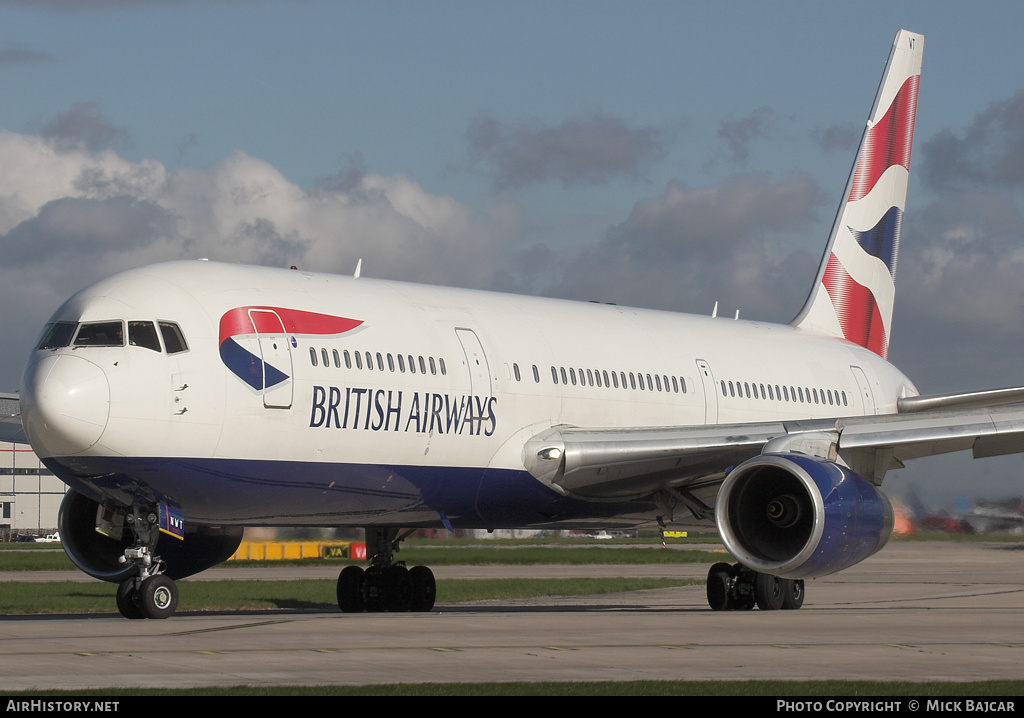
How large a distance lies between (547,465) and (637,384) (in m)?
2.81

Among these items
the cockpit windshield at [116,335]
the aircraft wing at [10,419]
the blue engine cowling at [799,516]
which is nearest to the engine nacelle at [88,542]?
the aircraft wing at [10,419]

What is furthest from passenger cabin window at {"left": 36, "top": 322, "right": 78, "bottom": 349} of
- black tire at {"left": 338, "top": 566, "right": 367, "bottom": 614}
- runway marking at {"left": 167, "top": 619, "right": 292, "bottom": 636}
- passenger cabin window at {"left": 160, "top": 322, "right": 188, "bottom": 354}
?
black tire at {"left": 338, "top": 566, "right": 367, "bottom": 614}

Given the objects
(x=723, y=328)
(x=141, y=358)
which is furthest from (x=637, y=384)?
(x=141, y=358)

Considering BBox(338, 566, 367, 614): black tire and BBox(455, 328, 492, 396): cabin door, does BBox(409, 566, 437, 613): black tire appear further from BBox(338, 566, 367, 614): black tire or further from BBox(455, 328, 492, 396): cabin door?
BBox(455, 328, 492, 396): cabin door

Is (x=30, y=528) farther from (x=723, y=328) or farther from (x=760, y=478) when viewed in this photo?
(x=760, y=478)

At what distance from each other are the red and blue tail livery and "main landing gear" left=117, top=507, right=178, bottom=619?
1932mm

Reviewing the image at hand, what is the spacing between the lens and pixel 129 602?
1597cm

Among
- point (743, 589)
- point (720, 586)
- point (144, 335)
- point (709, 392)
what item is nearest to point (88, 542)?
point (144, 335)

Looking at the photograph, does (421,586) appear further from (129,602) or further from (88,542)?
(129,602)

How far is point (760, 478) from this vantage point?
677 inches

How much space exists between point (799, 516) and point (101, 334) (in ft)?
27.5

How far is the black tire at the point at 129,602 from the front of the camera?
1592 cm

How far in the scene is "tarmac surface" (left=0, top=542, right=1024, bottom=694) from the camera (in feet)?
35.0
